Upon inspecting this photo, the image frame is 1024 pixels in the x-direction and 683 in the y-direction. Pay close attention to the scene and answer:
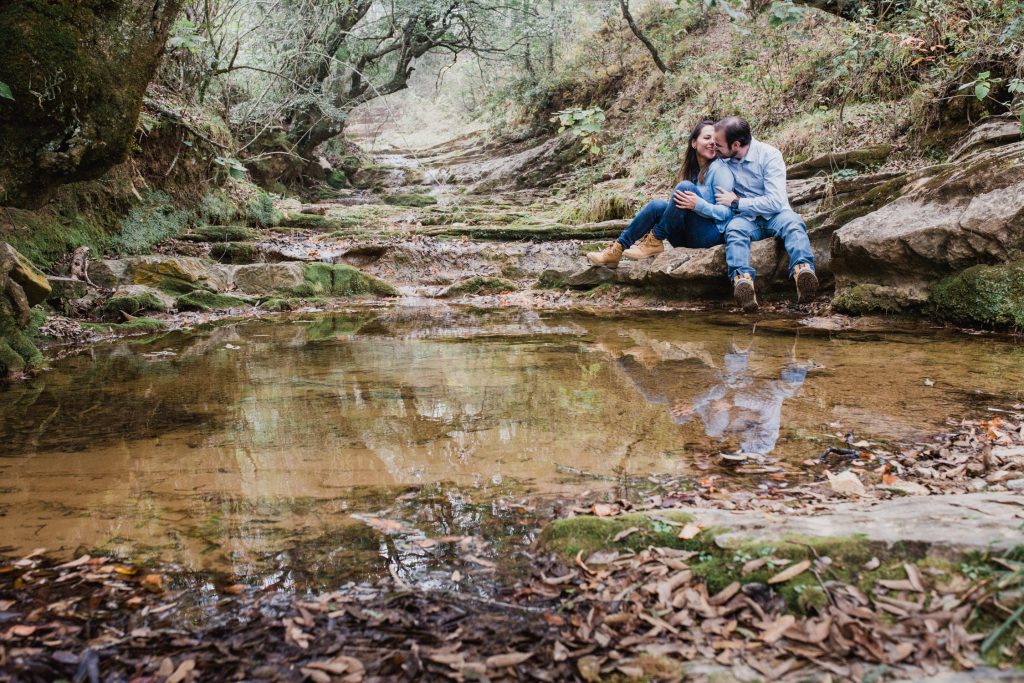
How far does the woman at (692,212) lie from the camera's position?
5.88 metres

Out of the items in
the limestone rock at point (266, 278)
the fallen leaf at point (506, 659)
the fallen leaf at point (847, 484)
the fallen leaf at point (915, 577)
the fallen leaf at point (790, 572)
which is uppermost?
the limestone rock at point (266, 278)

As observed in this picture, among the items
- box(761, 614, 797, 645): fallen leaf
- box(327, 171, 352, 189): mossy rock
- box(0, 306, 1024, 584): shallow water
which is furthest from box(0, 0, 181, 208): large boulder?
box(327, 171, 352, 189): mossy rock

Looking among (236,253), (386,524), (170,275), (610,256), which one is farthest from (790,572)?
(236,253)

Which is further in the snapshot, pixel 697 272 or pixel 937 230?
pixel 697 272

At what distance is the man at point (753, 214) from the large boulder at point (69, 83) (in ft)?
16.1

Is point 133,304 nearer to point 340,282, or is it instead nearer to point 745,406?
point 340,282

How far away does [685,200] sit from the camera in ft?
19.3

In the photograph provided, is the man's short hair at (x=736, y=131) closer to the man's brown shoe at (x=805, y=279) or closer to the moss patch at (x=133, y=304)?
the man's brown shoe at (x=805, y=279)

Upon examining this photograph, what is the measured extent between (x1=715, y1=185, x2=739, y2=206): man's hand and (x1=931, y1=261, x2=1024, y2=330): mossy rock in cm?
180

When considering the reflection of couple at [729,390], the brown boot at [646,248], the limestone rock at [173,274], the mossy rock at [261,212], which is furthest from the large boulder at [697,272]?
the mossy rock at [261,212]

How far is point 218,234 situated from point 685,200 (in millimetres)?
7305

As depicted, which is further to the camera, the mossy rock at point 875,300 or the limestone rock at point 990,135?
the limestone rock at point 990,135

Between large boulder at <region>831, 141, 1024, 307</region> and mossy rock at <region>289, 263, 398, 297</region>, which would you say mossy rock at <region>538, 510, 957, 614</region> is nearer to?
large boulder at <region>831, 141, 1024, 307</region>

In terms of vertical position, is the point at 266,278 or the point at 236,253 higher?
the point at 236,253
